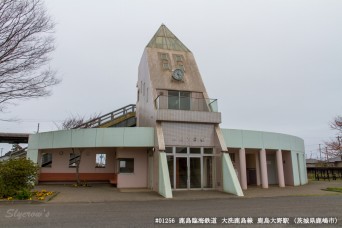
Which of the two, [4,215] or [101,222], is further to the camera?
[4,215]

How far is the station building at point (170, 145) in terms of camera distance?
16.2 meters

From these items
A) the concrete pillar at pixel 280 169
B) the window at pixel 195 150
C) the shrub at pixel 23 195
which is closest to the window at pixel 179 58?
the window at pixel 195 150

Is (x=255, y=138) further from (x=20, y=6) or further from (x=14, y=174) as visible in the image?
(x=20, y=6)

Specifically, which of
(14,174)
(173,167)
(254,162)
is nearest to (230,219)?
(173,167)

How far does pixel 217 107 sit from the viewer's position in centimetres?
1733

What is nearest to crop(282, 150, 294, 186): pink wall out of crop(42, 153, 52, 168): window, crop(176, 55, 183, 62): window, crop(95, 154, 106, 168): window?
crop(176, 55, 183, 62): window

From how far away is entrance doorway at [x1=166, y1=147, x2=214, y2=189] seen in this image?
16.0 meters


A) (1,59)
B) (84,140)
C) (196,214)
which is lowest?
(196,214)

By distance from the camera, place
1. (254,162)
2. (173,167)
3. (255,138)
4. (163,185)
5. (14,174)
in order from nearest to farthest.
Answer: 1. (14,174)
2. (163,185)
3. (173,167)
4. (255,138)
5. (254,162)

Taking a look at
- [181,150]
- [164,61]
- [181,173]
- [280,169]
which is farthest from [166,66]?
[280,169]

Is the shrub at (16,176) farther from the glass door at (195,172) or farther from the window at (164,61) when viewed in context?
the window at (164,61)

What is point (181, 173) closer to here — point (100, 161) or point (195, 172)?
point (195, 172)

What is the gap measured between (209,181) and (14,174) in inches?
412

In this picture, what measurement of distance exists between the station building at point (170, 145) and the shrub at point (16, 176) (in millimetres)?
4391
